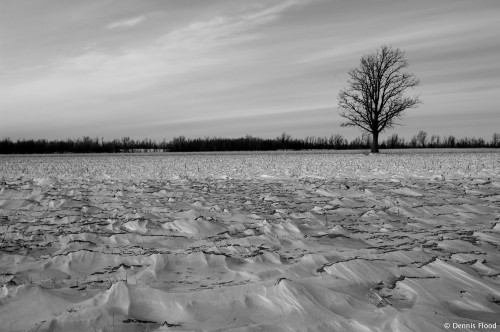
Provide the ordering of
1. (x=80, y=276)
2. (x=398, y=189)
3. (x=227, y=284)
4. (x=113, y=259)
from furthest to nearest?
(x=398, y=189)
(x=113, y=259)
(x=80, y=276)
(x=227, y=284)

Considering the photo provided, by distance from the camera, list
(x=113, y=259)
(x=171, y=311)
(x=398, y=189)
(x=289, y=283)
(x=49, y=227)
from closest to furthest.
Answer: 1. (x=171, y=311)
2. (x=289, y=283)
3. (x=113, y=259)
4. (x=49, y=227)
5. (x=398, y=189)

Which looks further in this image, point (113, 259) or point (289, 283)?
point (113, 259)

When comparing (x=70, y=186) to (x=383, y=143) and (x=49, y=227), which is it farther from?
(x=383, y=143)

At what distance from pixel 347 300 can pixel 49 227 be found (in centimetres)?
453

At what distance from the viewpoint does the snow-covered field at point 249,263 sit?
3.03 meters

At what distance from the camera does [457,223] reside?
611 centimetres

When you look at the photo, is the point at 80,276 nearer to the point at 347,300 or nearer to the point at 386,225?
the point at 347,300

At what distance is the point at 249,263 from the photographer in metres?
4.36

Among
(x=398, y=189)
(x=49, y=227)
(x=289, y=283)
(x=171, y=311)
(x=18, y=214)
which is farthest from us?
(x=398, y=189)

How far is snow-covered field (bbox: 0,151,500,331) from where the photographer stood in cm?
303

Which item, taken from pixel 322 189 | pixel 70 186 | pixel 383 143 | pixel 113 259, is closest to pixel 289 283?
pixel 113 259

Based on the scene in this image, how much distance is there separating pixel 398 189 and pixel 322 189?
5.66ft

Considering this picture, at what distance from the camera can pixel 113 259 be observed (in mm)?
4480

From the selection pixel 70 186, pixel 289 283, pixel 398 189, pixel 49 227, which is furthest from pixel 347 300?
pixel 70 186
